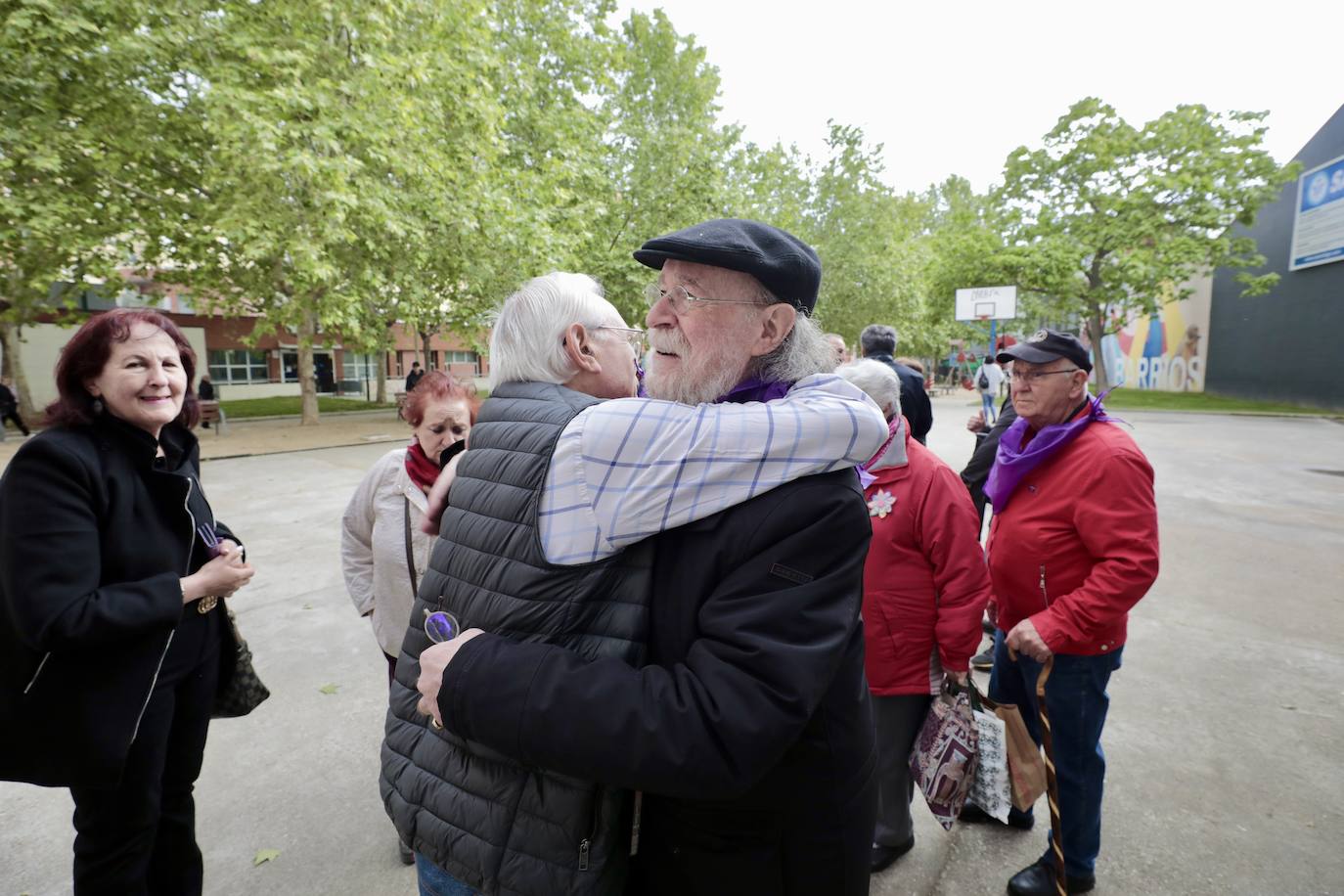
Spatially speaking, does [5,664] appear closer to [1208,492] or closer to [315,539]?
[315,539]

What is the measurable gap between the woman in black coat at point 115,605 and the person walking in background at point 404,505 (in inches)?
26.8

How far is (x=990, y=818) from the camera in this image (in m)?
2.94

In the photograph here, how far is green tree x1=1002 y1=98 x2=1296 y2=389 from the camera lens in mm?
22906

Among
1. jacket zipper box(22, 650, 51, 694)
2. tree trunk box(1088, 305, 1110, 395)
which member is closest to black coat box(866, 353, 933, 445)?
jacket zipper box(22, 650, 51, 694)

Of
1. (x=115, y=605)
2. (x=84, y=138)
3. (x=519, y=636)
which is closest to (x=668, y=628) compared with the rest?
(x=519, y=636)

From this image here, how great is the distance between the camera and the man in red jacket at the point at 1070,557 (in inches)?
88.4

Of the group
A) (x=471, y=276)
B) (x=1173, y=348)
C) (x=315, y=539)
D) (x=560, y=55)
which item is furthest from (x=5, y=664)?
(x=1173, y=348)

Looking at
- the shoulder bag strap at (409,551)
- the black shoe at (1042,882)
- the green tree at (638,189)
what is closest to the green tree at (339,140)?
the green tree at (638,189)

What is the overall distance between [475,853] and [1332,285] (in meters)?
29.2

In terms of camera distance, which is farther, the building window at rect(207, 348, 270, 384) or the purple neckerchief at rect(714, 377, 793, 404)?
the building window at rect(207, 348, 270, 384)

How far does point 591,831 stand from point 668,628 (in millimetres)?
342

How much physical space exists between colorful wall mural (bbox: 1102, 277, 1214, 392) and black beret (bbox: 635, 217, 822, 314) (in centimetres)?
3021

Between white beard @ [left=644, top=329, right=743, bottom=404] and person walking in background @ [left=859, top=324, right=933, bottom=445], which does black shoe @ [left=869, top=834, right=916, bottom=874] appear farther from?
person walking in background @ [left=859, top=324, right=933, bottom=445]

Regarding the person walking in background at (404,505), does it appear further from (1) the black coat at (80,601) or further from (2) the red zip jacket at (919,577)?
(2) the red zip jacket at (919,577)
